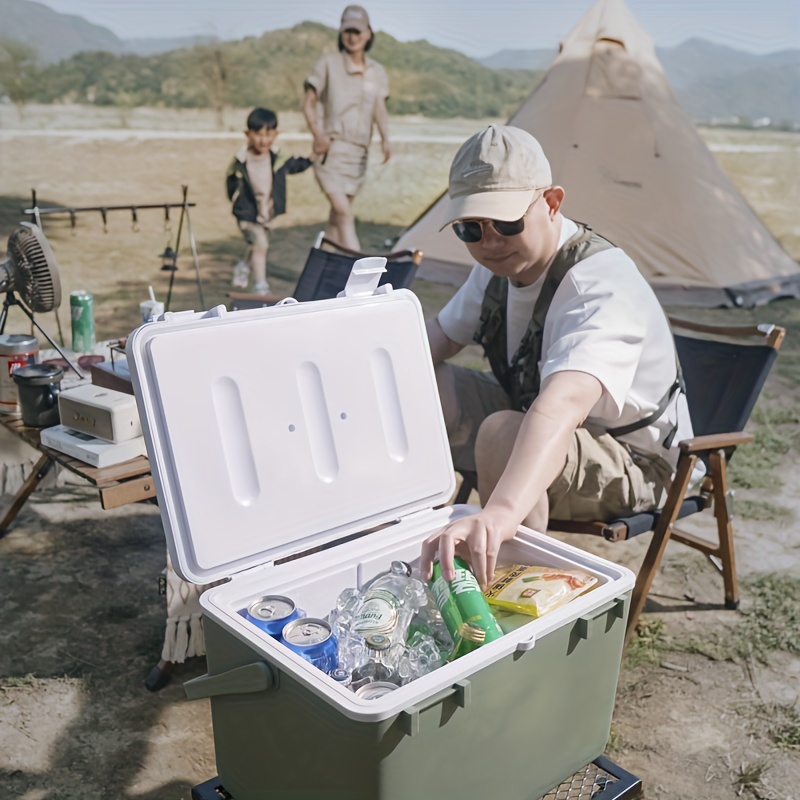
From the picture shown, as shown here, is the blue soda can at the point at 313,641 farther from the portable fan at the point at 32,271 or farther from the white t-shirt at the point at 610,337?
the portable fan at the point at 32,271

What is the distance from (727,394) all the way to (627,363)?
2.90 ft

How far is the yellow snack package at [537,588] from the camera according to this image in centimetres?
143

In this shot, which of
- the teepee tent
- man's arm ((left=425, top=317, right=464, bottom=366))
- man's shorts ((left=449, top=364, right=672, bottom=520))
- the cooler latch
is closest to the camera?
the cooler latch

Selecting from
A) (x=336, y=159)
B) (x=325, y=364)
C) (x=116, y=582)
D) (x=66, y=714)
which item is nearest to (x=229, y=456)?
(x=325, y=364)

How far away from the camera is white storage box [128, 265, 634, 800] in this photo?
3.96ft

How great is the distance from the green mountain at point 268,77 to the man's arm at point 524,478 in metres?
9.83

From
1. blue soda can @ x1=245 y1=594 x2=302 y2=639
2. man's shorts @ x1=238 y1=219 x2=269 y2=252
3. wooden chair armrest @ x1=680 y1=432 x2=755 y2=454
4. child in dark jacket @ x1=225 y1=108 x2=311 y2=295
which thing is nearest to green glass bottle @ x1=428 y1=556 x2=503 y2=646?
blue soda can @ x1=245 y1=594 x2=302 y2=639

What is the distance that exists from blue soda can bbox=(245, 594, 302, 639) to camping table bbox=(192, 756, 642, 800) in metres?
0.35

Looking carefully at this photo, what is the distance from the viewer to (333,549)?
1.61 meters

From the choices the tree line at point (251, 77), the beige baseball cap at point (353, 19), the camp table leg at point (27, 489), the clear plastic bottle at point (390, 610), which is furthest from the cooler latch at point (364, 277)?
the tree line at point (251, 77)

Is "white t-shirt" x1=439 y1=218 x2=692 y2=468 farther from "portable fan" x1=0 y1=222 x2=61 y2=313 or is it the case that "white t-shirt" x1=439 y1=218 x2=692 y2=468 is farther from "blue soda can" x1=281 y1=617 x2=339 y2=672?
"portable fan" x1=0 y1=222 x2=61 y2=313

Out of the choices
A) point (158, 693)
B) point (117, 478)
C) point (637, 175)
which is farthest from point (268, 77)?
point (158, 693)

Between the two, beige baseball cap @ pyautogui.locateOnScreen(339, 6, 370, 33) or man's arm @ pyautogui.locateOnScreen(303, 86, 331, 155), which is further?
man's arm @ pyautogui.locateOnScreen(303, 86, 331, 155)

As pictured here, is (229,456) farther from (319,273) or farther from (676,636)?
(319,273)
